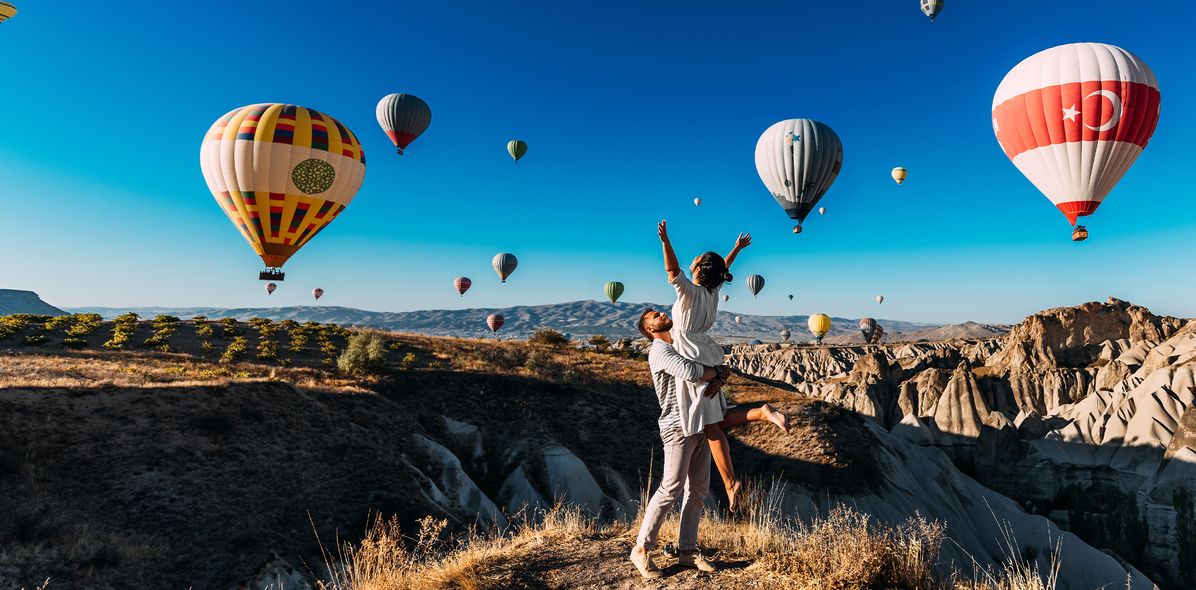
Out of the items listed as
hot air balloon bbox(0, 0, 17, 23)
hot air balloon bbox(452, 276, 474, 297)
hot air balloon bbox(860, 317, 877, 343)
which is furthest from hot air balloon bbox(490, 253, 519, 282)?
hot air balloon bbox(860, 317, 877, 343)

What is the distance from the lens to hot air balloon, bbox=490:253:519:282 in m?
65.5

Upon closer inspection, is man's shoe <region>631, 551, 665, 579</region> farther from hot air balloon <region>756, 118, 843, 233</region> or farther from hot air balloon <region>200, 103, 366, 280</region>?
hot air balloon <region>756, 118, 843, 233</region>

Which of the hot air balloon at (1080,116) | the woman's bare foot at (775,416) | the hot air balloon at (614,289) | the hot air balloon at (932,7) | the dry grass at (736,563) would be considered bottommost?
the dry grass at (736,563)

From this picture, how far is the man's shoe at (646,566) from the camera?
5293mm

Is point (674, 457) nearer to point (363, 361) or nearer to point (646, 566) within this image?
point (646, 566)

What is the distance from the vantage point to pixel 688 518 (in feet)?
17.6

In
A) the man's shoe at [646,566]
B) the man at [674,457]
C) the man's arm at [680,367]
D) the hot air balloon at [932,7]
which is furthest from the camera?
the hot air balloon at [932,7]

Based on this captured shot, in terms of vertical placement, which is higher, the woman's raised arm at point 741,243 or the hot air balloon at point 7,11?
the hot air balloon at point 7,11

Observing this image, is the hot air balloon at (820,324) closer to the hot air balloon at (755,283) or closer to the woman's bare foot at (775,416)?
the hot air balloon at (755,283)

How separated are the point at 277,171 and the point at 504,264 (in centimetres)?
4247

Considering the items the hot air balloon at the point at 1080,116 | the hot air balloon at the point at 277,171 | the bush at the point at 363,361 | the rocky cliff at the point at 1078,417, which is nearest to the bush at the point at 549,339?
the bush at the point at 363,361

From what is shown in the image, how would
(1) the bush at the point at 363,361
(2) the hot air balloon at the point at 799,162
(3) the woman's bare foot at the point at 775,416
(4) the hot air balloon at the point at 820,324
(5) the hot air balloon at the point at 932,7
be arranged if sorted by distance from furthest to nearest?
(4) the hot air balloon at the point at 820,324, (5) the hot air balloon at the point at 932,7, (2) the hot air balloon at the point at 799,162, (1) the bush at the point at 363,361, (3) the woman's bare foot at the point at 775,416

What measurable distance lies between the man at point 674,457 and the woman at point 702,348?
98 mm

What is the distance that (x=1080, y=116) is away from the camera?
22.0 metres
